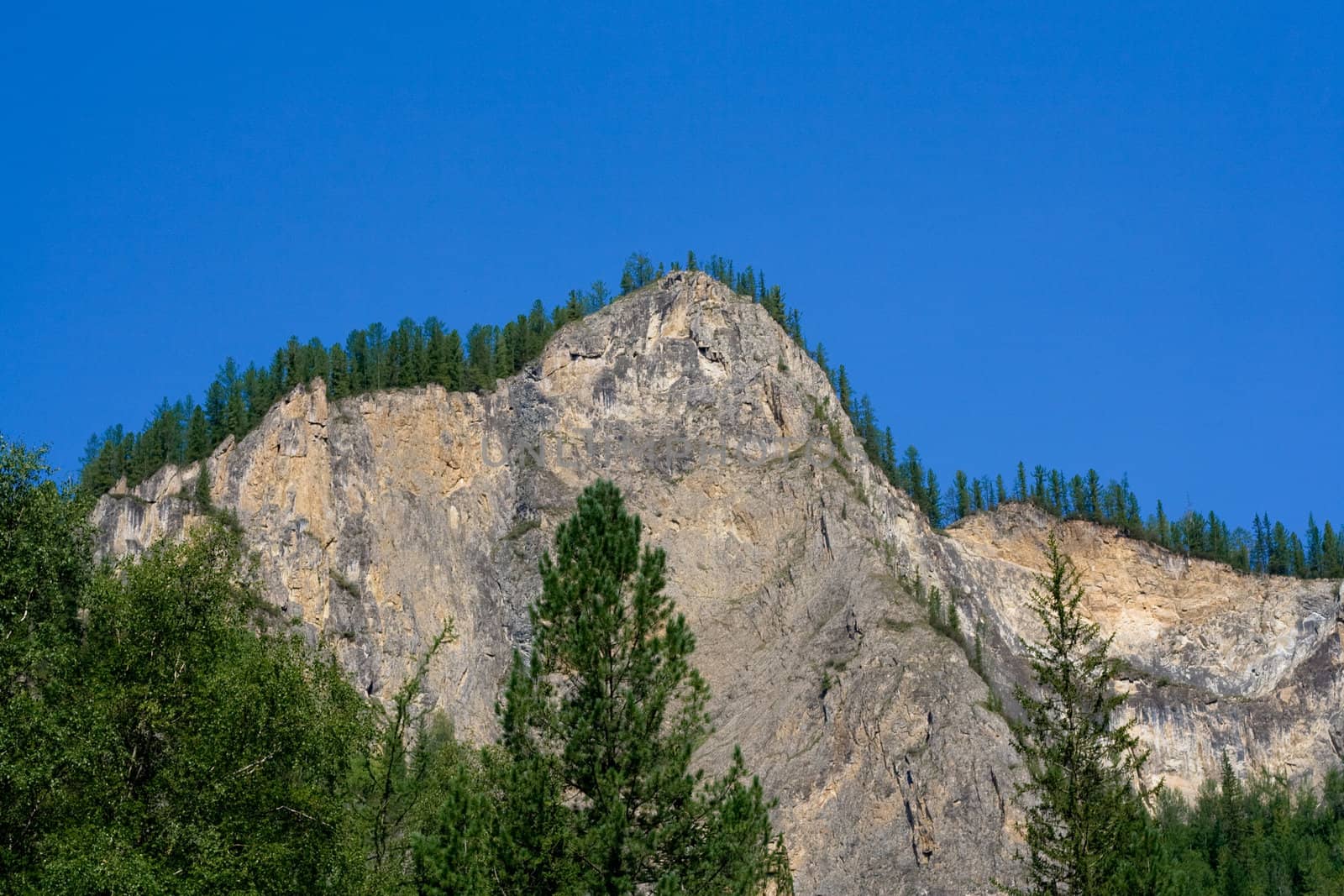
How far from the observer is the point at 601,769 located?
1224 inches

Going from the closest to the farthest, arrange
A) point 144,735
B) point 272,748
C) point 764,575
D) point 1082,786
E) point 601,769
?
point 144,735, point 272,748, point 601,769, point 1082,786, point 764,575

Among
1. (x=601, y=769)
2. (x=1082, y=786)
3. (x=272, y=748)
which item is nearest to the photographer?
(x=272, y=748)

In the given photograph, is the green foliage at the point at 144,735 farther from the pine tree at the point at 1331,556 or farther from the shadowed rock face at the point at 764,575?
the pine tree at the point at 1331,556

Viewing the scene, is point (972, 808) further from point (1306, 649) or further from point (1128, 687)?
point (1306, 649)

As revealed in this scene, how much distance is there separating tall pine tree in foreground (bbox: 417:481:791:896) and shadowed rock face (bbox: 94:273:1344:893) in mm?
66897

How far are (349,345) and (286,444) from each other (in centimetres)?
1636

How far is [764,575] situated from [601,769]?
90606mm

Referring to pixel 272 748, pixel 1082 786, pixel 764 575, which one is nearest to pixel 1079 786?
pixel 1082 786

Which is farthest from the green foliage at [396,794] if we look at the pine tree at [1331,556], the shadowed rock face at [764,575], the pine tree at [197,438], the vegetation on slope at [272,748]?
the pine tree at [1331,556]

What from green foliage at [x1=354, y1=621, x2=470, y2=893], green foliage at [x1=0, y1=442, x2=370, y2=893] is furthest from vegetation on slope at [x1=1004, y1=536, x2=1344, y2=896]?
green foliage at [x1=0, y1=442, x2=370, y2=893]

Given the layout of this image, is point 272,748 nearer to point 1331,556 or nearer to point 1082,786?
point 1082,786

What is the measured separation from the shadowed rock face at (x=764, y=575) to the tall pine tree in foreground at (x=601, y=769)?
6690 cm

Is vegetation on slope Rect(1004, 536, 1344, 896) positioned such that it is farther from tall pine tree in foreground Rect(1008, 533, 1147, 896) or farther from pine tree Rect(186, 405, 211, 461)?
pine tree Rect(186, 405, 211, 461)

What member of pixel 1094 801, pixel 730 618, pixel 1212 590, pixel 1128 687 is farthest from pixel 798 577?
pixel 1094 801
